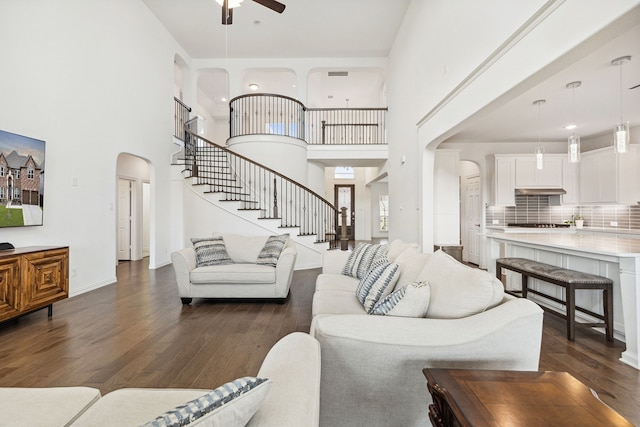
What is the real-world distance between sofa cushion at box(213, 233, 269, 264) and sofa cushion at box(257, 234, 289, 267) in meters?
0.15

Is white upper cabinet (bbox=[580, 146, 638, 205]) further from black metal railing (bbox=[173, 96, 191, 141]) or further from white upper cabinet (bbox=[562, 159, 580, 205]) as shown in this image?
black metal railing (bbox=[173, 96, 191, 141])

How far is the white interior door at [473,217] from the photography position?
6914 mm

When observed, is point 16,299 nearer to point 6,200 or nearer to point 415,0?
point 6,200

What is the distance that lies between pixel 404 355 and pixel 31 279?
11.9 feet

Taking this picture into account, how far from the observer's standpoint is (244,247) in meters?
4.28

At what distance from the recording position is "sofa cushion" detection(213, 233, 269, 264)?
4.22 metres

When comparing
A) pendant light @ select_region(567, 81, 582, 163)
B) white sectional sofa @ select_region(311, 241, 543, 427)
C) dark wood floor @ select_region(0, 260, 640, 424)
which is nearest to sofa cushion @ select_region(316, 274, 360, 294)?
dark wood floor @ select_region(0, 260, 640, 424)

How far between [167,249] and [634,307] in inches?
281

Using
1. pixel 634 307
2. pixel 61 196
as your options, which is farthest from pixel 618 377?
pixel 61 196

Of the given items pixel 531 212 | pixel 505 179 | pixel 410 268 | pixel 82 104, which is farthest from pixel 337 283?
pixel 531 212

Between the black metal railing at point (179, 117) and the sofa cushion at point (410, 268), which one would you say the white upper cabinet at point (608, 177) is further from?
the black metal railing at point (179, 117)

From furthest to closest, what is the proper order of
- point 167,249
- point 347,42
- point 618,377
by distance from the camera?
point 347,42
point 167,249
point 618,377

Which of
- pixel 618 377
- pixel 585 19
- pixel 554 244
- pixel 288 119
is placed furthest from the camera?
pixel 288 119

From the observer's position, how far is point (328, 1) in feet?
19.2
